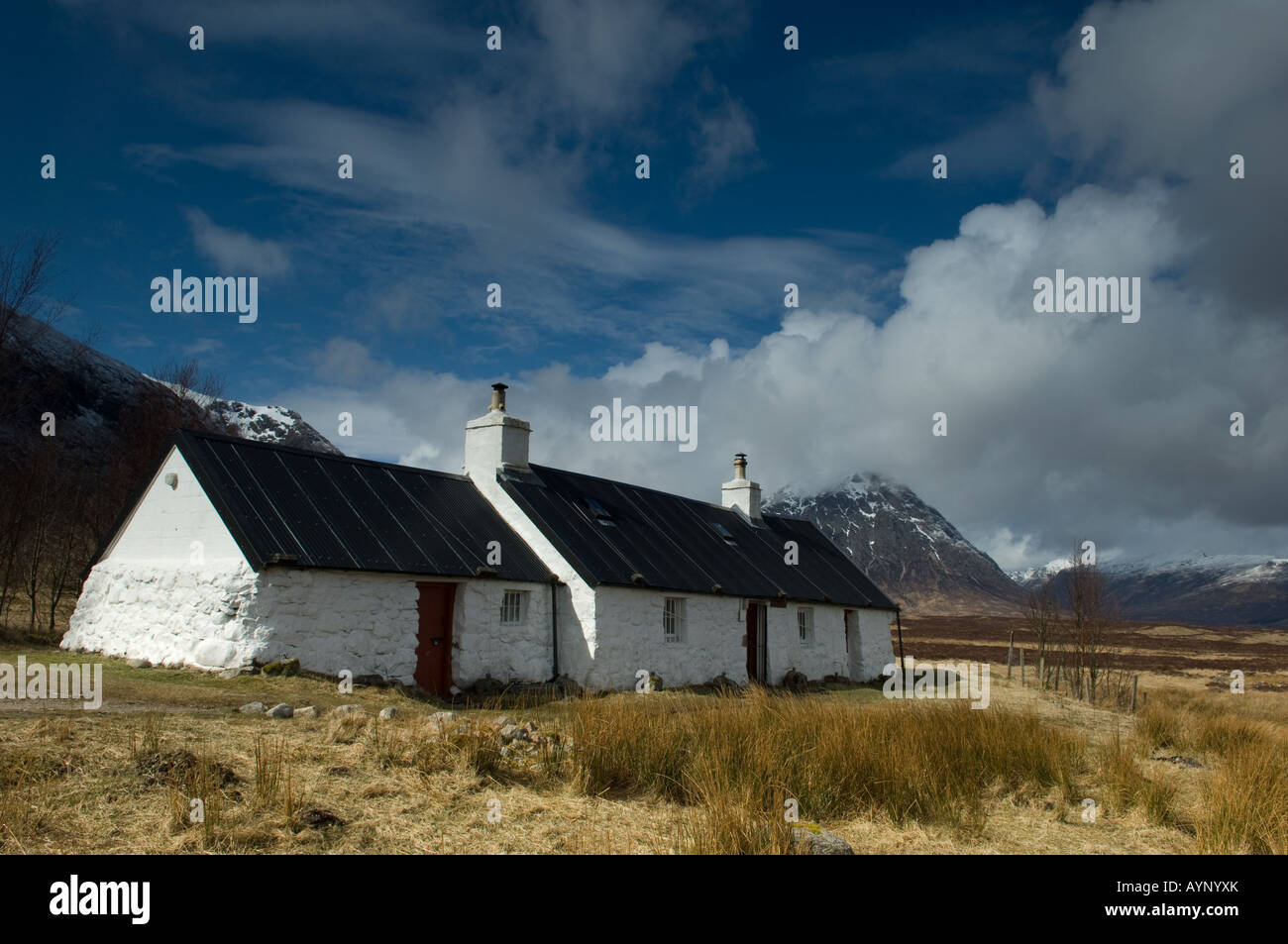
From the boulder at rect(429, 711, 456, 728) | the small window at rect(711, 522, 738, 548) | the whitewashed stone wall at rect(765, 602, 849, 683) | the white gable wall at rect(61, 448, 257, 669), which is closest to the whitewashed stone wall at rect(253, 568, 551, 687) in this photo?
the white gable wall at rect(61, 448, 257, 669)

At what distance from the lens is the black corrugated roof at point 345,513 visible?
48.8 feet

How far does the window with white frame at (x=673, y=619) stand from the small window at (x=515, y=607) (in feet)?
11.4

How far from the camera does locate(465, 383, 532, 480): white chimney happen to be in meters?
20.8

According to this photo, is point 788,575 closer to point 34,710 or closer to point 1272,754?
point 1272,754

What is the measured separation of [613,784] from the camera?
8727mm

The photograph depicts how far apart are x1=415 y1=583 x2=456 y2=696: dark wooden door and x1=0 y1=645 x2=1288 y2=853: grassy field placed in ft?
15.8

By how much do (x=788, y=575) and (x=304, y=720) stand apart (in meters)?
17.2

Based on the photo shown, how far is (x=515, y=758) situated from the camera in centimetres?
899

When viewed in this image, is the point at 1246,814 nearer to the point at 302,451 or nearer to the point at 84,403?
the point at 302,451

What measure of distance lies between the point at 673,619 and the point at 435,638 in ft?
20.1

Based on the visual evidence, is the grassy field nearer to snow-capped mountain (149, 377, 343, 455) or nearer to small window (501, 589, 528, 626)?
small window (501, 589, 528, 626)

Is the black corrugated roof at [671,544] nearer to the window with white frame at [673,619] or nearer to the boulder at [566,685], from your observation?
the window with white frame at [673,619]
